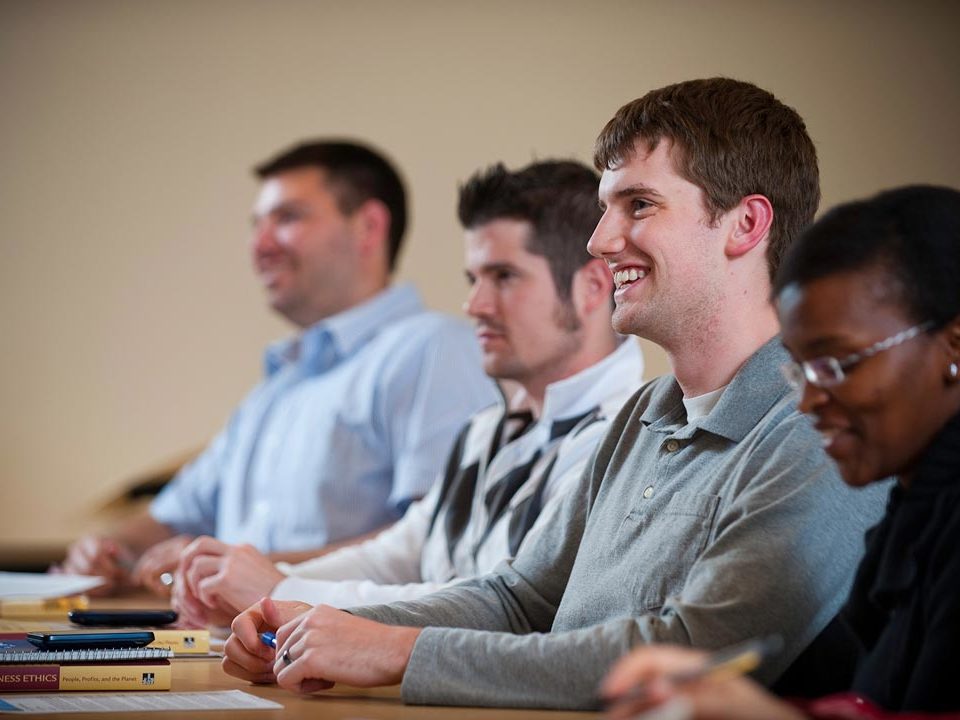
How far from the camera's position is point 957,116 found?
108 inches

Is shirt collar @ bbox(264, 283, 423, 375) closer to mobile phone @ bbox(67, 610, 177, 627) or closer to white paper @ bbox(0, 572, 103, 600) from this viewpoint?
white paper @ bbox(0, 572, 103, 600)

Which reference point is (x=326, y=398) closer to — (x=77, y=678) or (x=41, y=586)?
(x=41, y=586)

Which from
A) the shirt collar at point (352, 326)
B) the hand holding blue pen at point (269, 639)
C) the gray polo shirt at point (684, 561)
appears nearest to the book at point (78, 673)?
the hand holding blue pen at point (269, 639)

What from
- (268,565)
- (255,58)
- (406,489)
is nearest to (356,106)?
(255,58)

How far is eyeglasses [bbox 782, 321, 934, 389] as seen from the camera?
3.29ft

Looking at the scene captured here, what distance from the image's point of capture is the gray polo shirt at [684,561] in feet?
3.67

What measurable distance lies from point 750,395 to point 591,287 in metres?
0.86

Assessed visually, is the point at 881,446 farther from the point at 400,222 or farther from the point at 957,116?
the point at 400,222

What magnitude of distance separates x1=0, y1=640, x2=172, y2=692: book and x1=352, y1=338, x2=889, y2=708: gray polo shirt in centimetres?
22

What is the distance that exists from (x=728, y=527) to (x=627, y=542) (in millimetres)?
185

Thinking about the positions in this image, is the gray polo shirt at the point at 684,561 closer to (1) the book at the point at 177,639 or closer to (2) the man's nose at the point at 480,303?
(1) the book at the point at 177,639

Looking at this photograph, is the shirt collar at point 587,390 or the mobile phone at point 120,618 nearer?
the mobile phone at point 120,618

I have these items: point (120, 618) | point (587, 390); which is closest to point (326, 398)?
point (587, 390)

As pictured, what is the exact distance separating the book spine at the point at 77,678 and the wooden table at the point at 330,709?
1.1 inches
